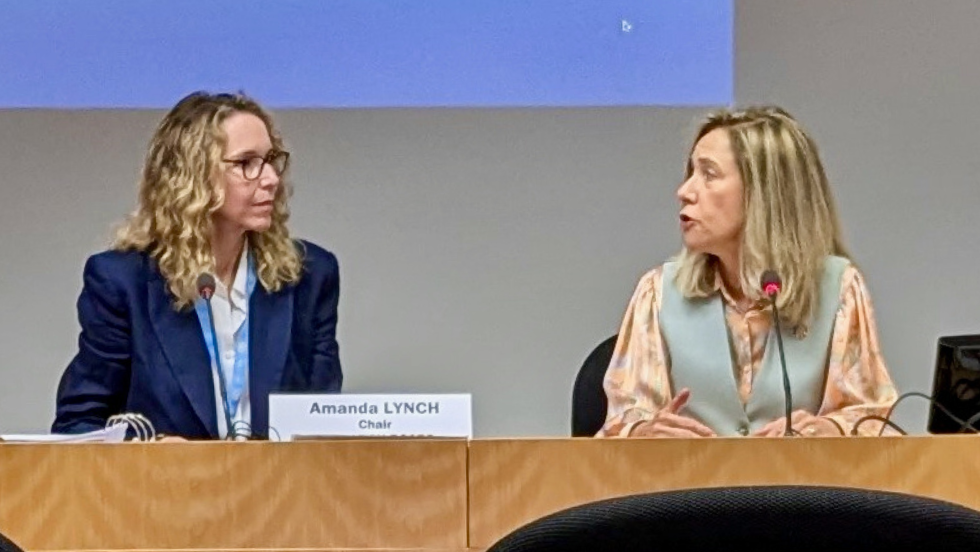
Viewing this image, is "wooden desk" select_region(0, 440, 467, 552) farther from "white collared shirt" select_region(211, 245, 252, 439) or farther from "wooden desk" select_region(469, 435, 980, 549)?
"white collared shirt" select_region(211, 245, 252, 439)

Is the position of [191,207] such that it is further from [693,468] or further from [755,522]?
[755,522]

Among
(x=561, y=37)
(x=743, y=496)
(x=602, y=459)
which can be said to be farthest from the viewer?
(x=561, y=37)

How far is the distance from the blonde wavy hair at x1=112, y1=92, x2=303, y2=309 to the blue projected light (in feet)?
1.58

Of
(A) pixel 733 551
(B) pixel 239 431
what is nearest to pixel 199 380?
(B) pixel 239 431

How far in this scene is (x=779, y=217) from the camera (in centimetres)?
272

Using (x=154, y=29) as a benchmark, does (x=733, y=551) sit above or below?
below

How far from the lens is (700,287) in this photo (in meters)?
2.75

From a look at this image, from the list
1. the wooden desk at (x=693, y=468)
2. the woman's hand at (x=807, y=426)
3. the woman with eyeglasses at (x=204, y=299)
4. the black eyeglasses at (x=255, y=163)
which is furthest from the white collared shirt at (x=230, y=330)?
the wooden desk at (x=693, y=468)

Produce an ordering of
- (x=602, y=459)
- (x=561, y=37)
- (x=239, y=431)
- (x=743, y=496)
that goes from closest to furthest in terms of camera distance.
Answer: (x=743, y=496), (x=602, y=459), (x=239, y=431), (x=561, y=37)

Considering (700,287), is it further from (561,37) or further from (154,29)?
(154,29)

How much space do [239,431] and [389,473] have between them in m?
1.07

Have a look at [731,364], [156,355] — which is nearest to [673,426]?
[731,364]

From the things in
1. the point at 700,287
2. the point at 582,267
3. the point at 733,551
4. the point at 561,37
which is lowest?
the point at 733,551

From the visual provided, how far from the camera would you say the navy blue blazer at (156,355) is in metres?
2.76
